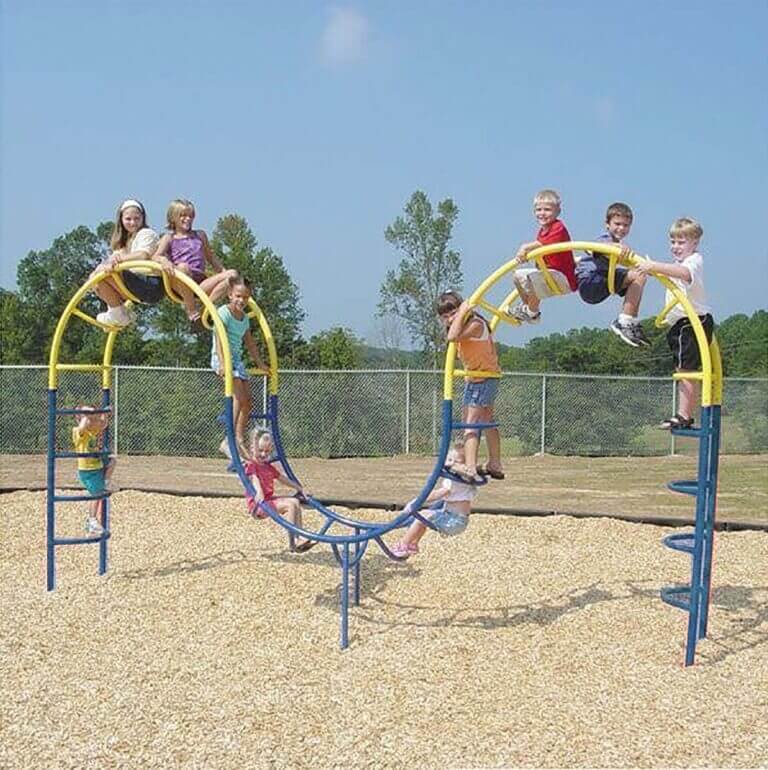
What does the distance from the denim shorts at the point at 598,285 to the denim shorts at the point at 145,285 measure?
2709 mm

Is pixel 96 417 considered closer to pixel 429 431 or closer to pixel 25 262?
pixel 429 431

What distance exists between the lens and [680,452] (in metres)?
20.0

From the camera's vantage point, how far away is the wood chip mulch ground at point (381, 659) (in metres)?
4.17

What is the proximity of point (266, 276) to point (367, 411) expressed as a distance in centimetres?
558

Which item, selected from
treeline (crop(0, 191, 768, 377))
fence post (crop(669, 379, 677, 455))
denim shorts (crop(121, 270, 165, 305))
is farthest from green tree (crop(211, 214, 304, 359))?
denim shorts (crop(121, 270, 165, 305))

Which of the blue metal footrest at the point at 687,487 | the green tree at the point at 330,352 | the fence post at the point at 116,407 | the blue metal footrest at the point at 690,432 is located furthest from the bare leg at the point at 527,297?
the green tree at the point at 330,352

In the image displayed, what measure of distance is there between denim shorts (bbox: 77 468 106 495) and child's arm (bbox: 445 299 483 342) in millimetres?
2956

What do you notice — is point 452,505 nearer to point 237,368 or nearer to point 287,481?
point 287,481

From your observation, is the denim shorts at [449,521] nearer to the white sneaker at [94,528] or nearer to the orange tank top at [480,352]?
the orange tank top at [480,352]

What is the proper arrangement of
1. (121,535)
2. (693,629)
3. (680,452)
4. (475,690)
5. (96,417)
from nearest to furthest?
(475,690), (693,629), (96,417), (121,535), (680,452)

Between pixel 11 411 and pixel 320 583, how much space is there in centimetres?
1197

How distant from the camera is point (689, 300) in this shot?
5.28m

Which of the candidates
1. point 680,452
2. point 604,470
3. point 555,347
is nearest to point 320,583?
point 604,470

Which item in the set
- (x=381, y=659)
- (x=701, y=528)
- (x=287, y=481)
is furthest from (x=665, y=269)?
(x=287, y=481)
